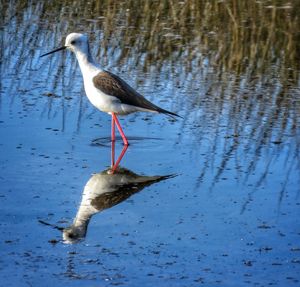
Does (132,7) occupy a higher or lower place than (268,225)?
higher

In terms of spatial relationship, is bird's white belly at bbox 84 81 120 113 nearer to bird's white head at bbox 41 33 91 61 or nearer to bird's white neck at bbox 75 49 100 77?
bird's white neck at bbox 75 49 100 77

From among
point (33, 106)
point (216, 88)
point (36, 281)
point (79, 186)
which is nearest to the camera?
point (36, 281)

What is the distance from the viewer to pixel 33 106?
7555 mm

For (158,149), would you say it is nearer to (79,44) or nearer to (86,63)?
(86,63)

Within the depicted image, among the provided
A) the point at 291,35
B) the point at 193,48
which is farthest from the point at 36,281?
the point at 291,35

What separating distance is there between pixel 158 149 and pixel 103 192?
99 cm

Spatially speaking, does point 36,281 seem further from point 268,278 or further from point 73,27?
point 73,27

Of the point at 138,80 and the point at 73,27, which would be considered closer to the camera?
the point at 138,80

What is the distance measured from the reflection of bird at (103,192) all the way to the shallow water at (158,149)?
1 centimetres

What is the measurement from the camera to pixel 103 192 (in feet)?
19.2

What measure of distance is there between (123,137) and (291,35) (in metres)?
3.47

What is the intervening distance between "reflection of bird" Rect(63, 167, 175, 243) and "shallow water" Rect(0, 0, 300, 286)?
1 centimetres

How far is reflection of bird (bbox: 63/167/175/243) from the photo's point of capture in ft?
17.1

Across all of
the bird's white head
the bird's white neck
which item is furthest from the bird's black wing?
the bird's white head
